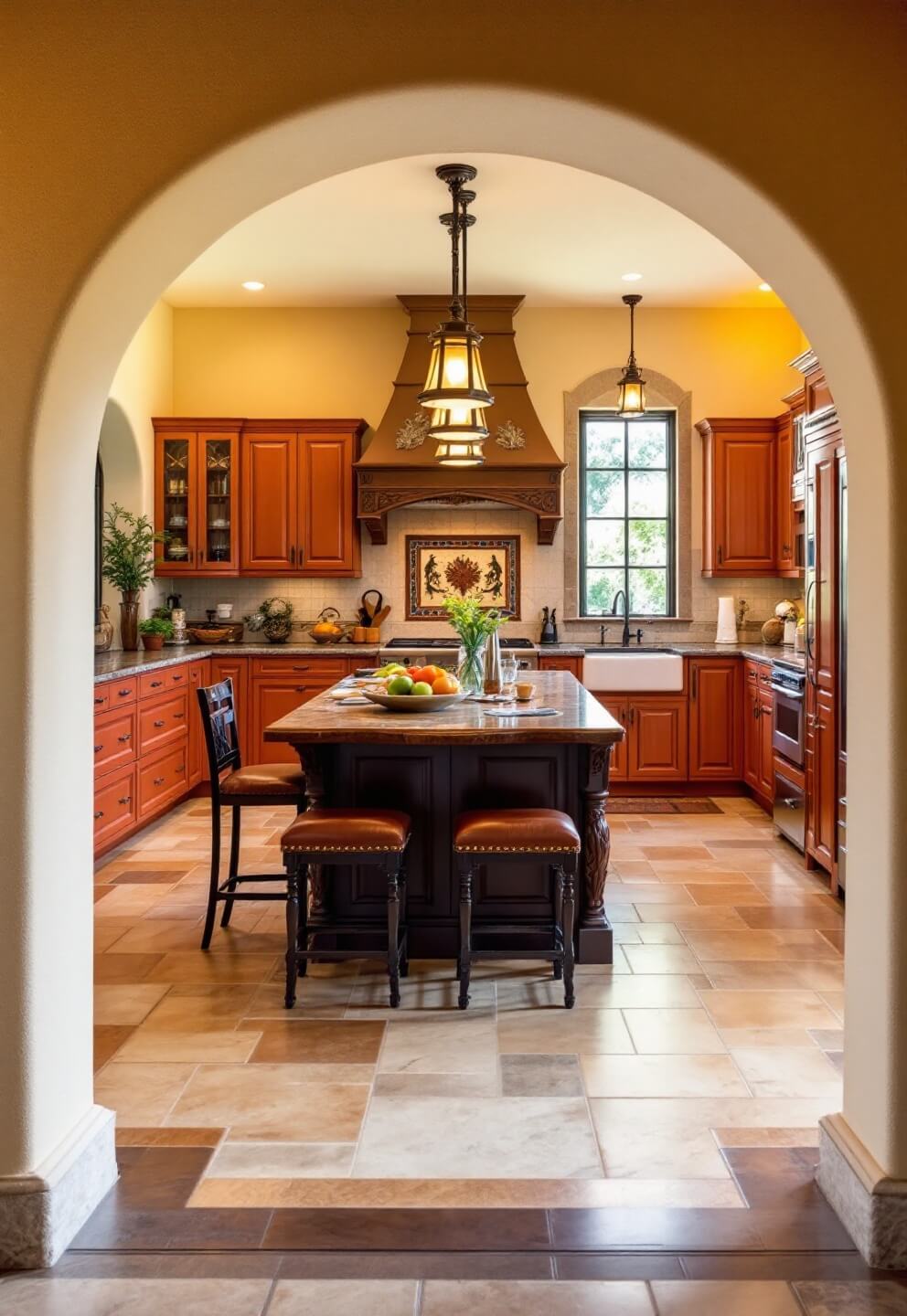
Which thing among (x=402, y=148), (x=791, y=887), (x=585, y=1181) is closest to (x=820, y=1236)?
(x=585, y=1181)

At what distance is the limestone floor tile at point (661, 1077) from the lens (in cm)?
301

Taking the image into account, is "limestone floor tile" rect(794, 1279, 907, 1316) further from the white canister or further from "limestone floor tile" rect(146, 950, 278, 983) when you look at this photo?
the white canister

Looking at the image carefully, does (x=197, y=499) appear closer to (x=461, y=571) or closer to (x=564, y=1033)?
(x=461, y=571)

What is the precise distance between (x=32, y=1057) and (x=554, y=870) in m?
2.15

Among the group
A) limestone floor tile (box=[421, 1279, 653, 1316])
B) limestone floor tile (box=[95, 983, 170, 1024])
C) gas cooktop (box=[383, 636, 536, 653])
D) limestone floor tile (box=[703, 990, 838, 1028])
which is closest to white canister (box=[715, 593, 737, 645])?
gas cooktop (box=[383, 636, 536, 653])

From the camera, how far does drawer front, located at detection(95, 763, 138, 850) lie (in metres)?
5.46

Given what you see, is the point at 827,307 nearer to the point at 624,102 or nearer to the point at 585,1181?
the point at 624,102

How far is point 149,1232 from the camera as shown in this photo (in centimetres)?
233

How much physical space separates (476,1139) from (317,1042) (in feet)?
2.54

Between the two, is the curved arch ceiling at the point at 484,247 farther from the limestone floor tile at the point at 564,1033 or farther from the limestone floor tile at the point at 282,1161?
the limestone floor tile at the point at 282,1161

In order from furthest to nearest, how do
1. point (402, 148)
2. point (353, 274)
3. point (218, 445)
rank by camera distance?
point (218, 445), point (353, 274), point (402, 148)

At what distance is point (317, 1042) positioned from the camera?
3.36 m

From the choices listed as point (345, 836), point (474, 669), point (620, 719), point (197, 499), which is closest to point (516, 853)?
point (345, 836)

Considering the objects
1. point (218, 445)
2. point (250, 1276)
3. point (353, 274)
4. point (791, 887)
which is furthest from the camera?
point (218, 445)
